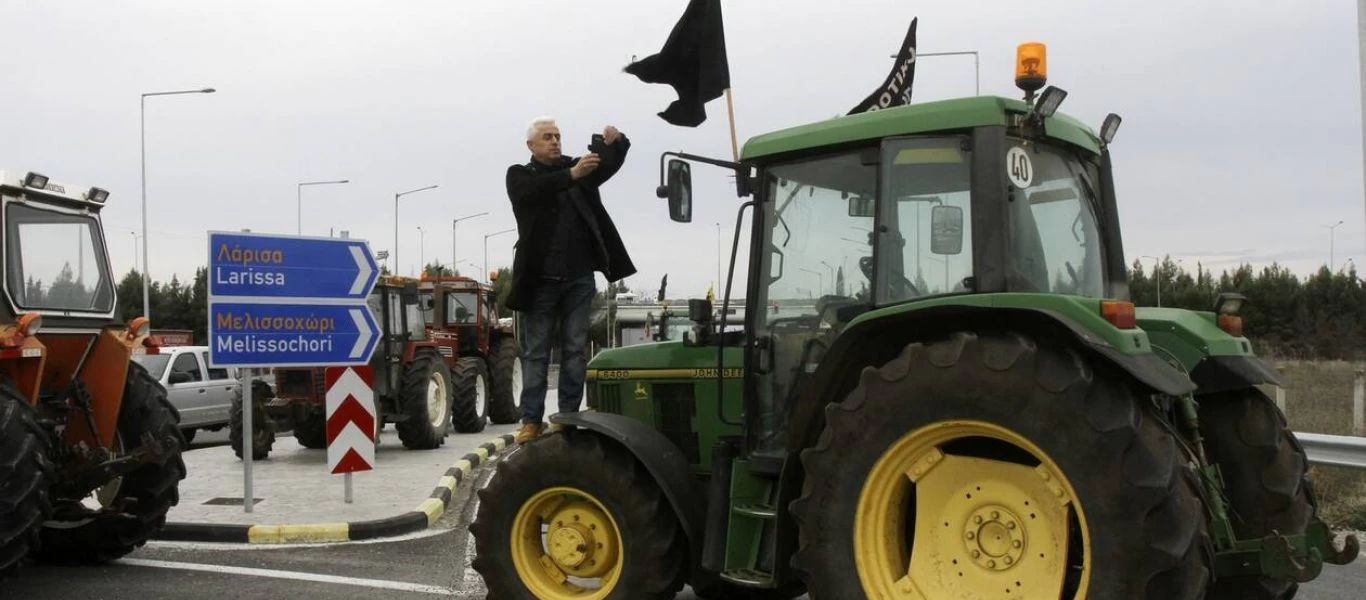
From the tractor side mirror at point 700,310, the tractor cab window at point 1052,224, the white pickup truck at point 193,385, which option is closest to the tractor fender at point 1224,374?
the tractor cab window at point 1052,224

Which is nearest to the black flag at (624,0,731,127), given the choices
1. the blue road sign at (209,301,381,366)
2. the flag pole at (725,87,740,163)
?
the flag pole at (725,87,740,163)

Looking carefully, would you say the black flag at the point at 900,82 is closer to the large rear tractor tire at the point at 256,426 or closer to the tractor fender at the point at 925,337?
the tractor fender at the point at 925,337

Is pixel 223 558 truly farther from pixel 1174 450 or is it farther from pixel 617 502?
pixel 1174 450

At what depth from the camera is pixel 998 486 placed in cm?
401

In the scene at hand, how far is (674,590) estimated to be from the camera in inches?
201

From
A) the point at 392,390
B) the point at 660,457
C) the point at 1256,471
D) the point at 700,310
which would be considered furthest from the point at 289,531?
the point at 1256,471

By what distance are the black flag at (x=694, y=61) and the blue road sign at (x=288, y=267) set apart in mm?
4744

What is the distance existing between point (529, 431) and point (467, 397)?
38.3ft

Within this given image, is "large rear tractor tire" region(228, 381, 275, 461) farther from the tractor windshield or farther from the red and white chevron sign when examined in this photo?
the tractor windshield

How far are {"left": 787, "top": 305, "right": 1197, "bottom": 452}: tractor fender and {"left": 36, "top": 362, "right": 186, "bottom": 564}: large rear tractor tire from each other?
15.7 feet

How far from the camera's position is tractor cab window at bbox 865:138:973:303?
14.4 feet

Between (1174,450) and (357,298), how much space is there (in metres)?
7.70

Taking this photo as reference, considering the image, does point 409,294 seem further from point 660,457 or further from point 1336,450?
point 1336,450

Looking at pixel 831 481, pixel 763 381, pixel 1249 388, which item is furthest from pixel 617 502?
pixel 1249 388
